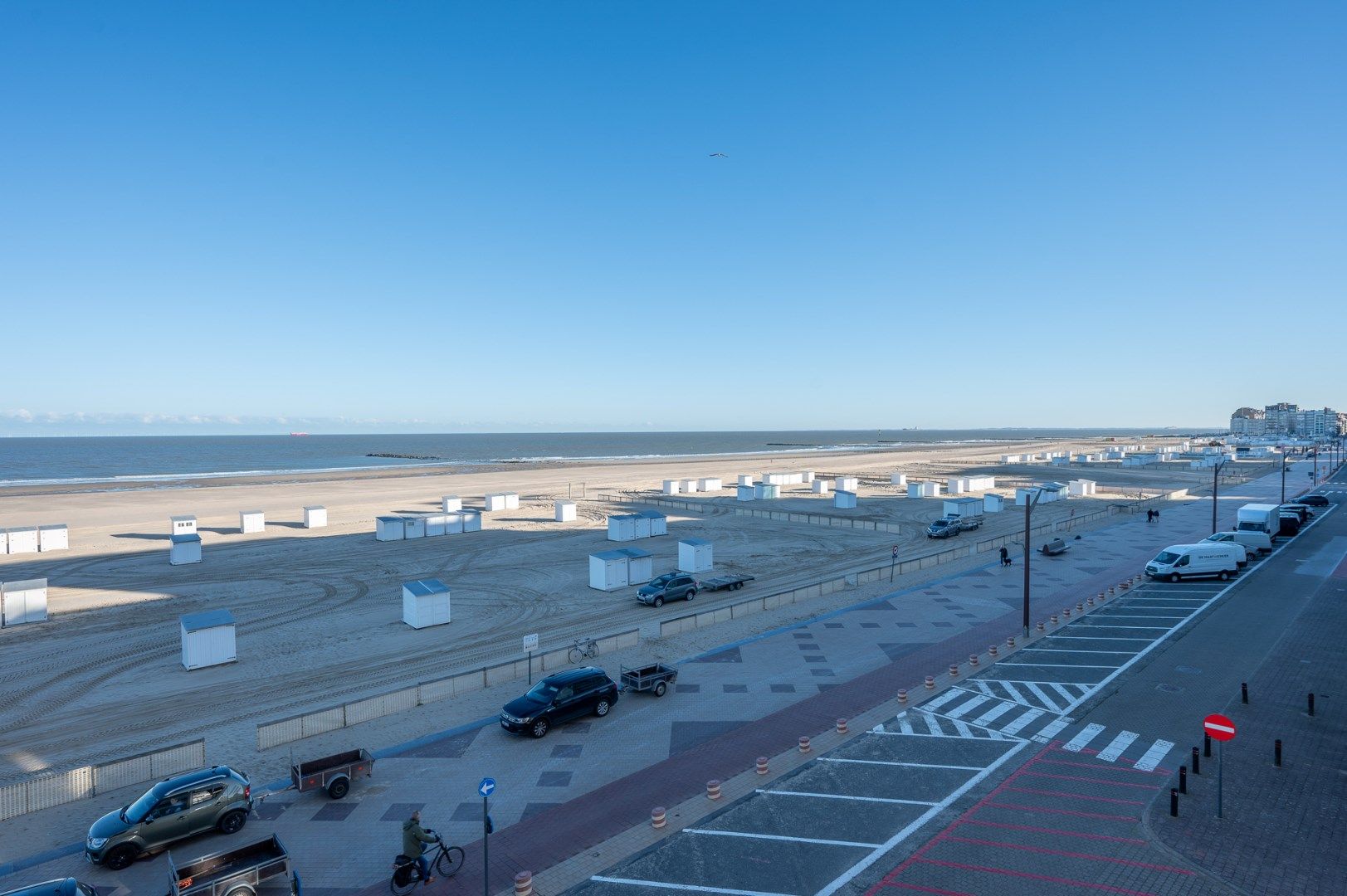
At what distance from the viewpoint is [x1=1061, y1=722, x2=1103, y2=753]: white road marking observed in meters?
18.1

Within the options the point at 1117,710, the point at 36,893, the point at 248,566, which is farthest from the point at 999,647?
the point at 248,566

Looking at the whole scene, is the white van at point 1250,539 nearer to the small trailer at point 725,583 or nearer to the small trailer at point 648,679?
the small trailer at point 725,583

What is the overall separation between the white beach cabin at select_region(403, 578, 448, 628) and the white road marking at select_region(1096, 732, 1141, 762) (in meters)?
26.3

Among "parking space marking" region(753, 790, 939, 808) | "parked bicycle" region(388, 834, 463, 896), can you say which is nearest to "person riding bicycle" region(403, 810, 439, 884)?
"parked bicycle" region(388, 834, 463, 896)

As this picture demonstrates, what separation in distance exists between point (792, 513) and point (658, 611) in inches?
1306

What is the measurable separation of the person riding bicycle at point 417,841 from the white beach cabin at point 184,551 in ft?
143

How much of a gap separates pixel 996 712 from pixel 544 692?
13.5 m

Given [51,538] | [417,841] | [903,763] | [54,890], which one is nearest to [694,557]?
[903,763]

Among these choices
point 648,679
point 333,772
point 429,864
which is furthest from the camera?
point 648,679

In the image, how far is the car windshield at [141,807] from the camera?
14055 mm

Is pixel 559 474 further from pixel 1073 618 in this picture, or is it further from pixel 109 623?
pixel 1073 618

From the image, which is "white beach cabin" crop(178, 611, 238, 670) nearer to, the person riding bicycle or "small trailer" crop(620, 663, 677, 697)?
"small trailer" crop(620, 663, 677, 697)

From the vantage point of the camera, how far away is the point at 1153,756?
17.6 meters

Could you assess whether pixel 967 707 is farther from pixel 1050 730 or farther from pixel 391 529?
pixel 391 529
